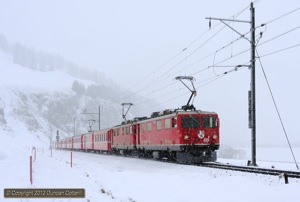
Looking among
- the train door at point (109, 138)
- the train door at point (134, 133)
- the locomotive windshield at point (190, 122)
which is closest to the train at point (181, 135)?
the locomotive windshield at point (190, 122)

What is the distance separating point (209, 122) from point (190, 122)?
5.07ft

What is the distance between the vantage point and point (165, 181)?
627 inches

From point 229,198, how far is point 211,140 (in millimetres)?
13867

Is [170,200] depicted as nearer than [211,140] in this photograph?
Yes

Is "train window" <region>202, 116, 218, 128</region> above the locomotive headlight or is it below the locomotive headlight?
above

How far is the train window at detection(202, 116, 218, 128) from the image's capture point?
81.2 feet

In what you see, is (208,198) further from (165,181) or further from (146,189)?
(165,181)

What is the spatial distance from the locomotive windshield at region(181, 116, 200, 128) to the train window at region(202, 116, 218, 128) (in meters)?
0.51

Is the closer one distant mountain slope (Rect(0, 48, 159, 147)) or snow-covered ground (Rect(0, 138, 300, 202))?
snow-covered ground (Rect(0, 138, 300, 202))

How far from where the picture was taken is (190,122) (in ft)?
79.0

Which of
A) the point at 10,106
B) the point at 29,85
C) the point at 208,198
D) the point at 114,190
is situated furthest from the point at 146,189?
the point at 29,85

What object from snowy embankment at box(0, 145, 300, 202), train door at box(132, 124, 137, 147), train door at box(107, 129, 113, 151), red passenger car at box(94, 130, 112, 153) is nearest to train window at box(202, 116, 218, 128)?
snowy embankment at box(0, 145, 300, 202)

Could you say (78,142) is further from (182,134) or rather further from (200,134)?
(182,134)

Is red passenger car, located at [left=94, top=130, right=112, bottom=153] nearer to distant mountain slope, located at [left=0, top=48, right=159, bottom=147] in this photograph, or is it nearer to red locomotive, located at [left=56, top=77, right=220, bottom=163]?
red locomotive, located at [left=56, top=77, right=220, bottom=163]
